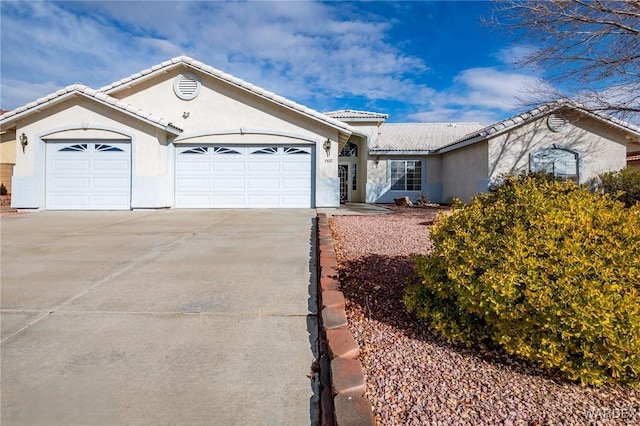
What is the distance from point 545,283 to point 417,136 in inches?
891

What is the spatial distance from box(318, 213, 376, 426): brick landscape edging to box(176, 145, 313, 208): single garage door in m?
10.5

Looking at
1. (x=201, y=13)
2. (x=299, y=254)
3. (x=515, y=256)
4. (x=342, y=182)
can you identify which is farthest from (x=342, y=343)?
(x=342, y=182)

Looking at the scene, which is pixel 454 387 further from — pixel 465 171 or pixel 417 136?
pixel 417 136

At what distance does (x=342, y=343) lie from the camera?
293 centimetres

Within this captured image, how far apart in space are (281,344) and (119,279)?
9.28ft

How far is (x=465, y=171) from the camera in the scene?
698 inches

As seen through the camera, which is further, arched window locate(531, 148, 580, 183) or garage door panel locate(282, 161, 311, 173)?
arched window locate(531, 148, 580, 183)

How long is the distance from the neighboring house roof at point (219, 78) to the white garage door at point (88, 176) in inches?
99.9

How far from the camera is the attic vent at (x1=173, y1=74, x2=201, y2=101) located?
14.4 m

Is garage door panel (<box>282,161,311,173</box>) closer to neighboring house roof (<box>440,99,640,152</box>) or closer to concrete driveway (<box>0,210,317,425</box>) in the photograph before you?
neighboring house roof (<box>440,99,640,152</box>)

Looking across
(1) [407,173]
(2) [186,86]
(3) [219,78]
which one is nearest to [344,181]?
(1) [407,173]

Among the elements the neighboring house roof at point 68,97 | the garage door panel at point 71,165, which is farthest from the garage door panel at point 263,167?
the garage door panel at point 71,165

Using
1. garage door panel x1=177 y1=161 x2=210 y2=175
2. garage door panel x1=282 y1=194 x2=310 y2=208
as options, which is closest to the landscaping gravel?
→ garage door panel x1=282 y1=194 x2=310 y2=208

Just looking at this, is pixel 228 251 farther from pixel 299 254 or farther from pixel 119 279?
pixel 119 279
